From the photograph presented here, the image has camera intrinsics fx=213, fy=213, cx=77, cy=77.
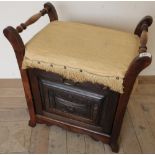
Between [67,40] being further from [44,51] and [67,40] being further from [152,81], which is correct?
[152,81]

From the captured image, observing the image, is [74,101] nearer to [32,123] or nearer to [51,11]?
[32,123]

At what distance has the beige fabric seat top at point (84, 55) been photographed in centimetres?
75

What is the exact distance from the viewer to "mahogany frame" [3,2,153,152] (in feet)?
2.30

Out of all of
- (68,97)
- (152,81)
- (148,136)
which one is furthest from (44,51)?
(152,81)

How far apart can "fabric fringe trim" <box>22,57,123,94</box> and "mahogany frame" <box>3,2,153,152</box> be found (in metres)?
0.03

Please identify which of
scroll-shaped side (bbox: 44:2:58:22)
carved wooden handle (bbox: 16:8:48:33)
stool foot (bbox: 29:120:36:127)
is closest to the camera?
carved wooden handle (bbox: 16:8:48:33)

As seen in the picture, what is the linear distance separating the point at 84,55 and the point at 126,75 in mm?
168

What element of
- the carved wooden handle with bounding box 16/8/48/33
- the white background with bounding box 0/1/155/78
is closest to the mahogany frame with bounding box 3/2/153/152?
the carved wooden handle with bounding box 16/8/48/33

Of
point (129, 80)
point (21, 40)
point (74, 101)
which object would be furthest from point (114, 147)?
point (21, 40)

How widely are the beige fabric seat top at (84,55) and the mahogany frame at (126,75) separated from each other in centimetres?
3

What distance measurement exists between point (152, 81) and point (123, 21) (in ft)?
1.62

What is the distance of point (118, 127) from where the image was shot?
0.93 meters

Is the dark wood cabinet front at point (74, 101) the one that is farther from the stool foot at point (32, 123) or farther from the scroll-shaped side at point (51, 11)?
the scroll-shaped side at point (51, 11)

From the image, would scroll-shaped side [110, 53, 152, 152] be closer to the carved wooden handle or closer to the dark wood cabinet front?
the dark wood cabinet front
